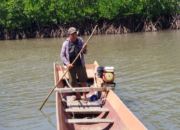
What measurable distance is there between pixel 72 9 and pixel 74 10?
0.20 metres

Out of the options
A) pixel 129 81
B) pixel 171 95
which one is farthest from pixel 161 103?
pixel 129 81

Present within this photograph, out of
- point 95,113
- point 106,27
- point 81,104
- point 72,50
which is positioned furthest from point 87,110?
point 106,27

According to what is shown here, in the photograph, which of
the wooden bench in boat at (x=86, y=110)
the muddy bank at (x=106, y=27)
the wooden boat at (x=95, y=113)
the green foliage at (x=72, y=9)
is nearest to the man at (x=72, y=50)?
the wooden boat at (x=95, y=113)

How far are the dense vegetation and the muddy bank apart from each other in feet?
1.47

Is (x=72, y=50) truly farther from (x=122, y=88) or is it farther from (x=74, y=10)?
(x=74, y=10)

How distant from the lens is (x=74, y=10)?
26.9m

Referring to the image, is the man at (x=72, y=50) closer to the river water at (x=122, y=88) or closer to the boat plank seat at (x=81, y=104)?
the boat plank seat at (x=81, y=104)

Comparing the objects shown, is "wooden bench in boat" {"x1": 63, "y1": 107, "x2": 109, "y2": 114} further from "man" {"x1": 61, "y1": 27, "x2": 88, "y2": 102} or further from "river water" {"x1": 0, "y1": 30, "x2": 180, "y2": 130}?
"man" {"x1": 61, "y1": 27, "x2": 88, "y2": 102}

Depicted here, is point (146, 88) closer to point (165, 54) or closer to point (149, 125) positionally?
point (149, 125)

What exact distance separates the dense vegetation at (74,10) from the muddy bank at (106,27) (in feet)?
1.47

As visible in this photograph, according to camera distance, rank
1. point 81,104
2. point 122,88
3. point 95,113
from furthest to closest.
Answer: point 122,88 < point 81,104 < point 95,113

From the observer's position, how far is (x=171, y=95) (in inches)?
289

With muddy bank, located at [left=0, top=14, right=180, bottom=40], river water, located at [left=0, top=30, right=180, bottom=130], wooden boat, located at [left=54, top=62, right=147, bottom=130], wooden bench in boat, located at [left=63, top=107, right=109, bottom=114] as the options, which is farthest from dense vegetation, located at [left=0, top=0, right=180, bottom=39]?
wooden bench in boat, located at [left=63, top=107, right=109, bottom=114]

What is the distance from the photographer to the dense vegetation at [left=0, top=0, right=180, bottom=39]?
2631cm
